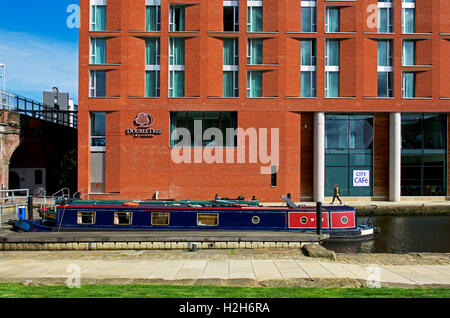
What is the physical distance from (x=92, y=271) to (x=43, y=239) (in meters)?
5.46

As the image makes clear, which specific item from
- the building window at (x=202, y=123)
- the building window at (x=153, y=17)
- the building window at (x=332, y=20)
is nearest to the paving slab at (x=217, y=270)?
the building window at (x=202, y=123)

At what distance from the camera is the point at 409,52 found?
28.2 m

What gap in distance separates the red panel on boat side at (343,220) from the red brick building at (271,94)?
11.2 metres

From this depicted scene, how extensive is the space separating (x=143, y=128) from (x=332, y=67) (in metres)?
16.9

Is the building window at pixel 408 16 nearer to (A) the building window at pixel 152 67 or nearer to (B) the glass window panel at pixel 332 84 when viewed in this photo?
(B) the glass window panel at pixel 332 84

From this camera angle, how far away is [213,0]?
2723cm

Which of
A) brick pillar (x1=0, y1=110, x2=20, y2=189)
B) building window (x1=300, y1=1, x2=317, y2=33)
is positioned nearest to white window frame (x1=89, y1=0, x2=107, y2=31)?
brick pillar (x1=0, y1=110, x2=20, y2=189)

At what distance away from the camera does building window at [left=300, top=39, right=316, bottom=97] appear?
27.9m

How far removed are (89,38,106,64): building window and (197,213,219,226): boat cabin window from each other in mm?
18846

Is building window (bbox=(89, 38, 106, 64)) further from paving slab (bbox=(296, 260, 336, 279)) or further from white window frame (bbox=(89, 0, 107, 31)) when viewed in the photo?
paving slab (bbox=(296, 260, 336, 279))

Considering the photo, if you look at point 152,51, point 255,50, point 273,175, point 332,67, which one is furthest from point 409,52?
point 152,51

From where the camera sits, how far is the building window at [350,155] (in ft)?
93.1
